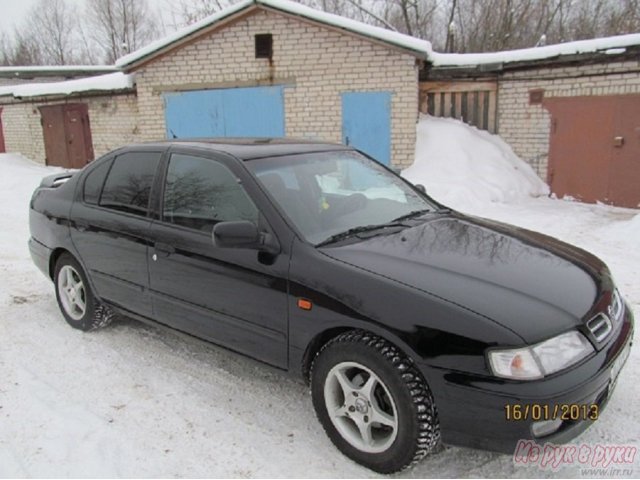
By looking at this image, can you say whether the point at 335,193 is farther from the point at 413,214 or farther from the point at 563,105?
the point at 563,105

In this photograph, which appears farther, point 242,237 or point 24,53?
point 24,53

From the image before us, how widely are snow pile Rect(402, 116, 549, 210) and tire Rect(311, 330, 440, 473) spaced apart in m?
6.70

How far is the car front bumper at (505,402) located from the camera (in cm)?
217

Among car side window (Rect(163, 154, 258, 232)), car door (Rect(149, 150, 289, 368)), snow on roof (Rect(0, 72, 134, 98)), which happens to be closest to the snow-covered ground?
car door (Rect(149, 150, 289, 368))

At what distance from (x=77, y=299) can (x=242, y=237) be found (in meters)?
2.26

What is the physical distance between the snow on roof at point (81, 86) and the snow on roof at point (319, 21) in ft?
5.72

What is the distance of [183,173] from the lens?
3.47m

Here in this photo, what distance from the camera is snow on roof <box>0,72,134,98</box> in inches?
513

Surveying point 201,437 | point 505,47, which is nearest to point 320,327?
point 201,437

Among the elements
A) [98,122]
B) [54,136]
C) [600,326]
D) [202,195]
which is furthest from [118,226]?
[54,136]

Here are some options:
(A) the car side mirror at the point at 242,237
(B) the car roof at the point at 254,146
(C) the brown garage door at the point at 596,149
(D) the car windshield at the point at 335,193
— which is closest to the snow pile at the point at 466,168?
(C) the brown garage door at the point at 596,149

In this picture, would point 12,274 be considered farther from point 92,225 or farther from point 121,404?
point 121,404

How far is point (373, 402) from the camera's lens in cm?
Answer: 253

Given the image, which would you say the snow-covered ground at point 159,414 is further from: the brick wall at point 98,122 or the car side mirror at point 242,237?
the brick wall at point 98,122
